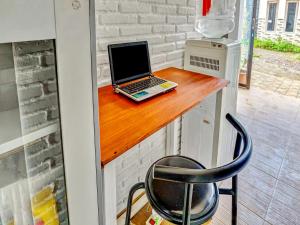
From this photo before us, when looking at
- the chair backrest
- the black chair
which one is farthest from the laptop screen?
the chair backrest

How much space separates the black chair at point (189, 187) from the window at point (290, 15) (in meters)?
7.48

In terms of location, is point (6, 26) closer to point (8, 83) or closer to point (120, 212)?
point (8, 83)

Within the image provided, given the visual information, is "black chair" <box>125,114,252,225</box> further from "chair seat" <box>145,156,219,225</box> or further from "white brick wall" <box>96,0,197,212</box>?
"white brick wall" <box>96,0,197,212</box>

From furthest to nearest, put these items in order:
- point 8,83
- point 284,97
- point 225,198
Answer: point 284,97 < point 225,198 < point 8,83

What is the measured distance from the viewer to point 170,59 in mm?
2016

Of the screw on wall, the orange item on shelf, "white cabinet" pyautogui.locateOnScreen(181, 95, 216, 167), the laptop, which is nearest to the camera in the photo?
the screw on wall

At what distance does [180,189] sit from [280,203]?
3.73 ft

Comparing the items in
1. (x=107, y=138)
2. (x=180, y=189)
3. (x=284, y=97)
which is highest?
(x=107, y=138)

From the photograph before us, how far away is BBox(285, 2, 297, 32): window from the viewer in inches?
286

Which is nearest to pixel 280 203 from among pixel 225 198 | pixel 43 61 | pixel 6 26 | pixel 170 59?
pixel 225 198

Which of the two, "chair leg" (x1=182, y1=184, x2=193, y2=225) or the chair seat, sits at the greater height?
"chair leg" (x1=182, y1=184, x2=193, y2=225)

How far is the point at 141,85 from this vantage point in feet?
4.83

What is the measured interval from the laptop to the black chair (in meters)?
0.38

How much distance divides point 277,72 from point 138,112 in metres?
5.23
